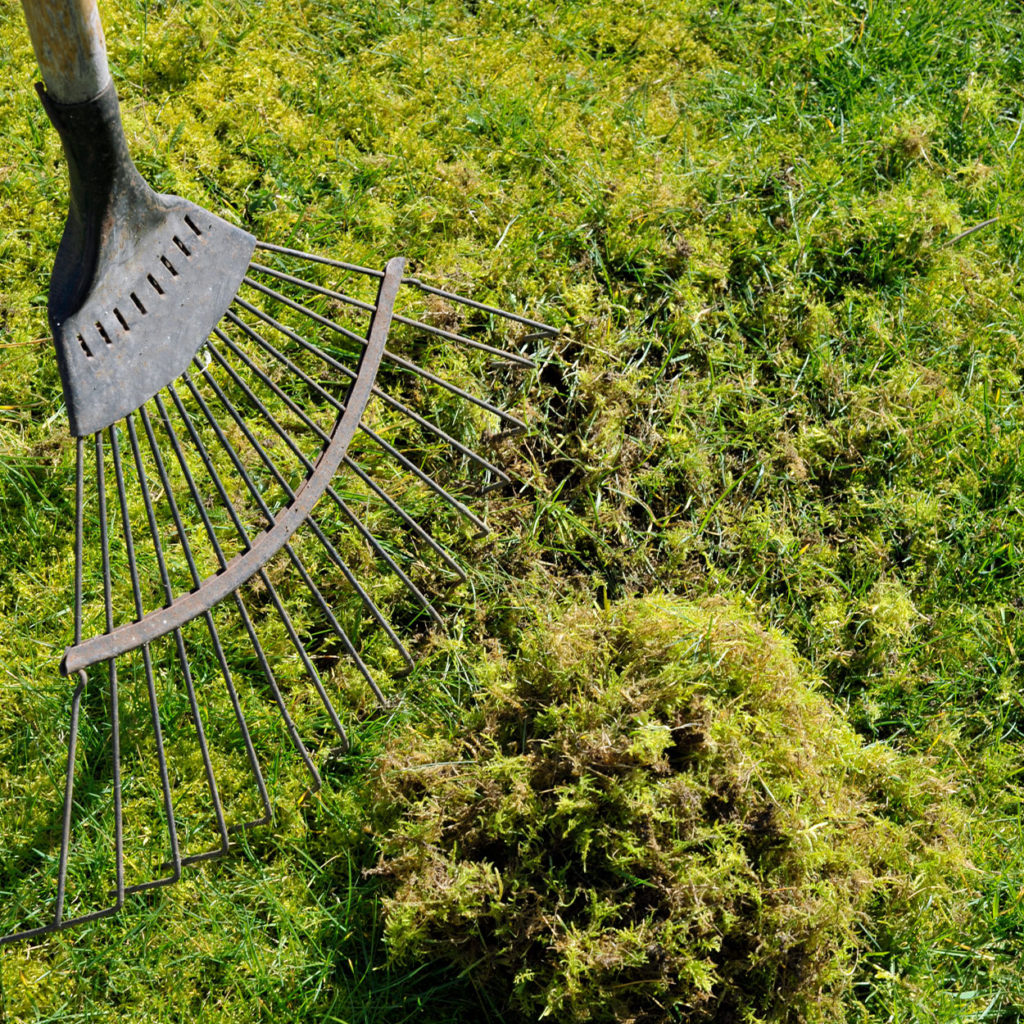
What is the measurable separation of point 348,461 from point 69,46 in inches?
37.8

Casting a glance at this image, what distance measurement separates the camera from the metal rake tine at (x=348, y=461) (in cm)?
229

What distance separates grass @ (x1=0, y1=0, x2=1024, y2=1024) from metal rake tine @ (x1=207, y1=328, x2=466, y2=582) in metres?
0.16

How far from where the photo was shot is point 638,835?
7.31 feet

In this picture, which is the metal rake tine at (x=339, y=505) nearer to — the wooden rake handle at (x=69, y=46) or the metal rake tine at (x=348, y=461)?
the metal rake tine at (x=348, y=461)

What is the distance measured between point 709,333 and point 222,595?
1638 mm

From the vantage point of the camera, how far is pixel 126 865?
8.23 feet

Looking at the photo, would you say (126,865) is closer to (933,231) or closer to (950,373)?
(950,373)

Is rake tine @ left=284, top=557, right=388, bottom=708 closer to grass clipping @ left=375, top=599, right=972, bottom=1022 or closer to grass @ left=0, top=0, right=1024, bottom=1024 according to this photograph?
grass @ left=0, top=0, right=1024, bottom=1024

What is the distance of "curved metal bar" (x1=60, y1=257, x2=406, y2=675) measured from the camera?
2.20m

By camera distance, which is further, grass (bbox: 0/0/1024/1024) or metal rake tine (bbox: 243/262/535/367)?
grass (bbox: 0/0/1024/1024)

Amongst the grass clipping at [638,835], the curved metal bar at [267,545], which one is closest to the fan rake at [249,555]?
the curved metal bar at [267,545]

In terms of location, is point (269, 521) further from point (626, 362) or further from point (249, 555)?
point (626, 362)

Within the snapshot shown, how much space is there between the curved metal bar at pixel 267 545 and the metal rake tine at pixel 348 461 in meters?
0.06

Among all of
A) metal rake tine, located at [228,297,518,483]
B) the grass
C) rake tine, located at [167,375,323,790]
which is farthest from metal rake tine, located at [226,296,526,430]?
the grass
